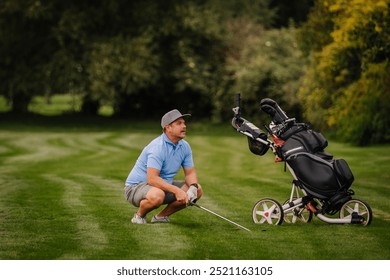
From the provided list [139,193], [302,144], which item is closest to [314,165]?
[302,144]

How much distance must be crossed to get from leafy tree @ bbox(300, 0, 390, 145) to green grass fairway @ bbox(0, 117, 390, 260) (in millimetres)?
1486

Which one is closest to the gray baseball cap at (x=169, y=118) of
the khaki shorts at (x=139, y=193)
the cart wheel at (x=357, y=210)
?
the khaki shorts at (x=139, y=193)

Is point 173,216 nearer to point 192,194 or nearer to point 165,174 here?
point 165,174

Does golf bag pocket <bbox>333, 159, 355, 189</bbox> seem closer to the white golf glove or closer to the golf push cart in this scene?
the golf push cart

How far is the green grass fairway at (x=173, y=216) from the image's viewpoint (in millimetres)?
9164

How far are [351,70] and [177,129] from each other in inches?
800

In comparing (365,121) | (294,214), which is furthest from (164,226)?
(365,121)

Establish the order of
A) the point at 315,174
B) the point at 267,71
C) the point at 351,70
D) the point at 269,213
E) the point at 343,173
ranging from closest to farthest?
the point at 343,173
the point at 315,174
the point at 269,213
the point at 351,70
the point at 267,71

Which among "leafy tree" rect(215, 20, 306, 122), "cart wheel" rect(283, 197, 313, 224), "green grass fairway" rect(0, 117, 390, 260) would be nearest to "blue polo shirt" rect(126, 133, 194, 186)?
"green grass fairway" rect(0, 117, 390, 260)

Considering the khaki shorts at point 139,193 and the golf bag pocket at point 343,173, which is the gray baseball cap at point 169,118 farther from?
the golf bag pocket at point 343,173

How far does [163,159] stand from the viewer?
10586 mm

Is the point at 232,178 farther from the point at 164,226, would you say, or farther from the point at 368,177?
the point at 164,226

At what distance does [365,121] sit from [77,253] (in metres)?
19.9

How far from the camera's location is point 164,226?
1068 cm
